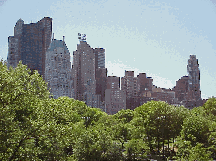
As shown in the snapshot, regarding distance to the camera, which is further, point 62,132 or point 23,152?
point 62,132

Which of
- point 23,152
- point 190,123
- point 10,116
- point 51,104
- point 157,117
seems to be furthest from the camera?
point 157,117

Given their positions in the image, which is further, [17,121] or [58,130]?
[58,130]

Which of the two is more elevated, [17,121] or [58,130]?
[17,121]

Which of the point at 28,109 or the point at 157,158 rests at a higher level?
the point at 28,109

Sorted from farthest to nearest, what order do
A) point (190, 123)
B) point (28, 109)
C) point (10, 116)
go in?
point (190, 123)
point (28, 109)
point (10, 116)

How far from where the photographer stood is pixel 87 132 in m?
40.7

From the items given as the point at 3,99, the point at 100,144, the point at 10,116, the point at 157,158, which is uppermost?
the point at 3,99

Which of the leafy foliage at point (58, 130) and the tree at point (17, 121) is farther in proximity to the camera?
the leafy foliage at point (58, 130)

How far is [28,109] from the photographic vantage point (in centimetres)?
2453

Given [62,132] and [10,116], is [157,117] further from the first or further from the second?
[10,116]

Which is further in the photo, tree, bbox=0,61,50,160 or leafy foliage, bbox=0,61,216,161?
leafy foliage, bbox=0,61,216,161

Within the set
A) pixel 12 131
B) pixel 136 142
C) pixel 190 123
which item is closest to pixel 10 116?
pixel 12 131

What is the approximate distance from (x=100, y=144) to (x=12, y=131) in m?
22.9

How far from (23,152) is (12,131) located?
2.50 meters
